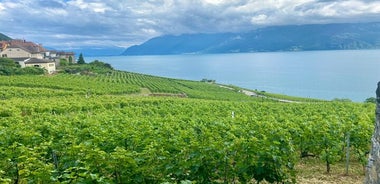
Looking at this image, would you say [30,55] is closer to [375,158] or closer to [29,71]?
[29,71]

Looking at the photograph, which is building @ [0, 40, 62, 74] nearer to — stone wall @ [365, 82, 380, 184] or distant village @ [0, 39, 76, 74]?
distant village @ [0, 39, 76, 74]

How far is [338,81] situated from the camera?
135m

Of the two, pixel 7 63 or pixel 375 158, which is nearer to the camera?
pixel 375 158

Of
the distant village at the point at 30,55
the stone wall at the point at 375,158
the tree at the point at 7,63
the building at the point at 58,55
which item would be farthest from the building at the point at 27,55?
the stone wall at the point at 375,158

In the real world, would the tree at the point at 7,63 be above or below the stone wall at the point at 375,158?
above

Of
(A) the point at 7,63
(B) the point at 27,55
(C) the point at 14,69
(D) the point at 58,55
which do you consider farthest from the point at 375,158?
(D) the point at 58,55

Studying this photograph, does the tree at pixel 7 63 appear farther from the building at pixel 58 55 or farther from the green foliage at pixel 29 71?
the building at pixel 58 55

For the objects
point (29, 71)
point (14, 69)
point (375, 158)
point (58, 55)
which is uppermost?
point (58, 55)

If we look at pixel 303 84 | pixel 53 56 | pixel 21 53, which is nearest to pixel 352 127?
pixel 21 53

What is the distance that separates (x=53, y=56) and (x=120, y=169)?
372 ft

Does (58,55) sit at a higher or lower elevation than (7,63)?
higher

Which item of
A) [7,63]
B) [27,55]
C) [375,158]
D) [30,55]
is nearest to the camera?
[375,158]

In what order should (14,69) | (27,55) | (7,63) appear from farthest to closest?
(27,55), (7,63), (14,69)

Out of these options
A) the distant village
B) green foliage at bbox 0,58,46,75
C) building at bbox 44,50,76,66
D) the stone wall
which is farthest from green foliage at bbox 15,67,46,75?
the stone wall
